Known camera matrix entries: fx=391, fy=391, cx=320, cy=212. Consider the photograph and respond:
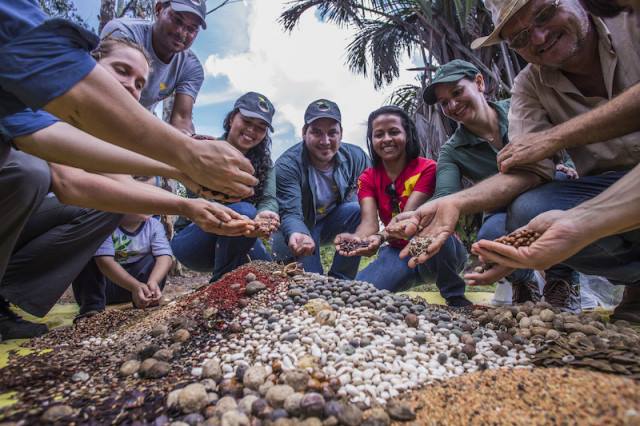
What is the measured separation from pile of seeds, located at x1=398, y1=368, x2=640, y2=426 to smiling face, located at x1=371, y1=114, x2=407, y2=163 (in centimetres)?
221

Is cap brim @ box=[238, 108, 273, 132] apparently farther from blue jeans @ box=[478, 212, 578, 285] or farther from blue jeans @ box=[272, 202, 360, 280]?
blue jeans @ box=[478, 212, 578, 285]

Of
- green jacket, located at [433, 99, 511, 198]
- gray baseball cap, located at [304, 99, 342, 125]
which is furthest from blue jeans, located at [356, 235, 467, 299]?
gray baseball cap, located at [304, 99, 342, 125]

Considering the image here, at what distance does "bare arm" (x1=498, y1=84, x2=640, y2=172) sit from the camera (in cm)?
180

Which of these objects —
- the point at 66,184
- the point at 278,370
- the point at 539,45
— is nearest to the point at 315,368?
the point at 278,370

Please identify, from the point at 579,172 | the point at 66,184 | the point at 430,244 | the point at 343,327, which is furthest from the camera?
the point at 579,172

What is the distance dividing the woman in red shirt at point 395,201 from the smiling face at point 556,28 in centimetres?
117

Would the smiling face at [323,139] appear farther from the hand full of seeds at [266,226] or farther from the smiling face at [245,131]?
the hand full of seeds at [266,226]

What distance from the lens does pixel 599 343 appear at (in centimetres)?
138

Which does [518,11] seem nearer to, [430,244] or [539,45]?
→ [539,45]

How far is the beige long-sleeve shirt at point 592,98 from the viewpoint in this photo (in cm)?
198

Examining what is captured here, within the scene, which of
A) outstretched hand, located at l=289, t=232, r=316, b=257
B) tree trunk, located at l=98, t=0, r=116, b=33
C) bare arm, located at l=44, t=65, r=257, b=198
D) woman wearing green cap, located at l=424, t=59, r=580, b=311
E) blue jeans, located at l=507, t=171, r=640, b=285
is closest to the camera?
bare arm, located at l=44, t=65, r=257, b=198

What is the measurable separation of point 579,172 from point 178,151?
2.25 meters

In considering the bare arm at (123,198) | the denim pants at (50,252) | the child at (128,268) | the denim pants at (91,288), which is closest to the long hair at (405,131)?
the bare arm at (123,198)

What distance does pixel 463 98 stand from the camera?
283cm
